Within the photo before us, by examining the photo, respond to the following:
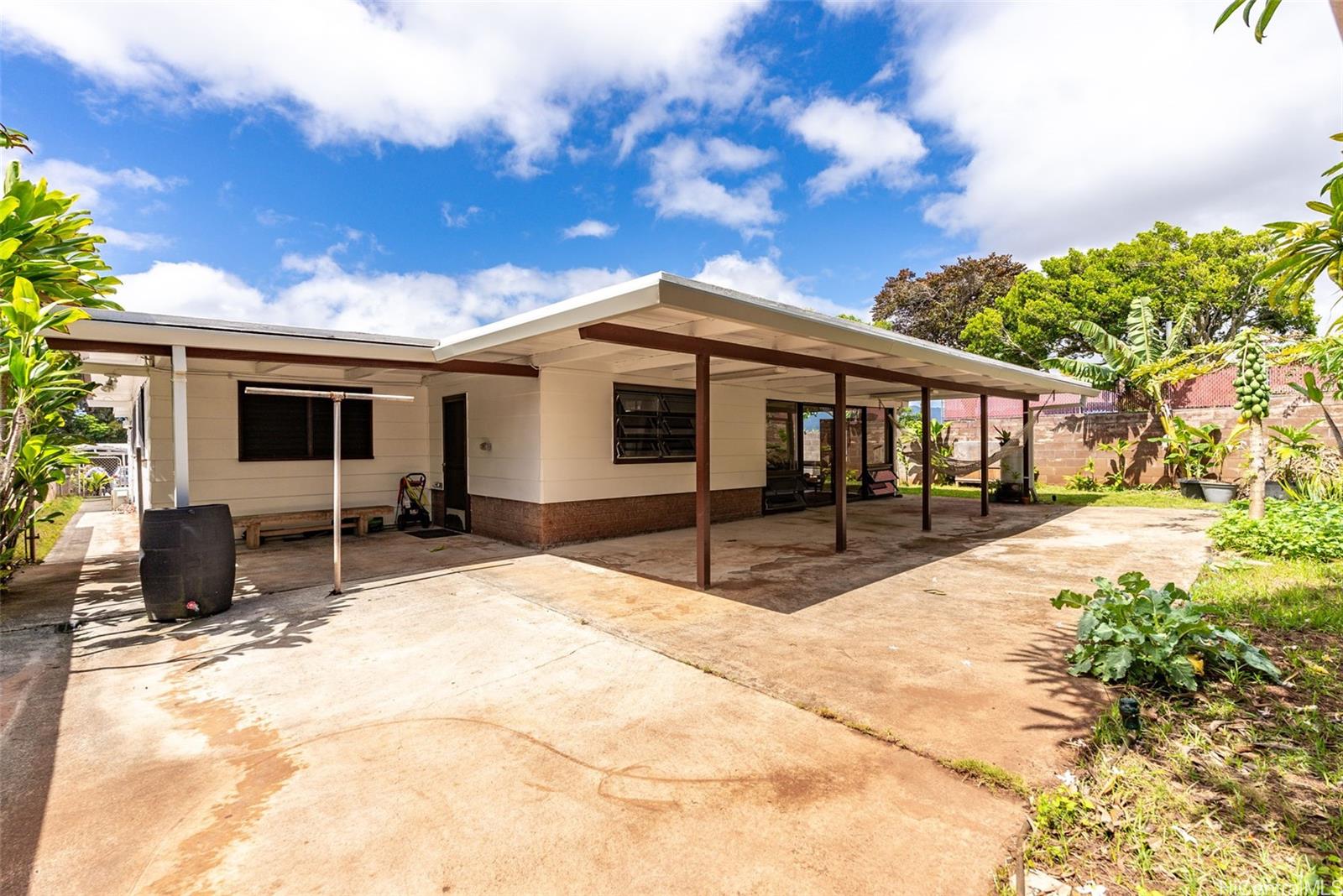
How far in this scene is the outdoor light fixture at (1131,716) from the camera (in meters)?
2.68

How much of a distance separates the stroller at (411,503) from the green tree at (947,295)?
69.3ft

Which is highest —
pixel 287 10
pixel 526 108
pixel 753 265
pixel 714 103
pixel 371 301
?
pixel 753 265

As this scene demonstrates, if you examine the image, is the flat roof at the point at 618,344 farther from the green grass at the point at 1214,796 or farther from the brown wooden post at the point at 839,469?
the green grass at the point at 1214,796

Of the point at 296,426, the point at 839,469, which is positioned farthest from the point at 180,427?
the point at 839,469

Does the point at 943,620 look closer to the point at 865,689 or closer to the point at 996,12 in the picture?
the point at 865,689

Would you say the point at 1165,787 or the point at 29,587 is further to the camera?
the point at 29,587

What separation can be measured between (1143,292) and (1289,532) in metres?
12.4

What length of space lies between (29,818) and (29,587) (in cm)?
531

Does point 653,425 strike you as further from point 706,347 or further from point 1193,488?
point 1193,488

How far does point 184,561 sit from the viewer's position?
4.48 metres

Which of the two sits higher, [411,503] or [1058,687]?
[411,503]

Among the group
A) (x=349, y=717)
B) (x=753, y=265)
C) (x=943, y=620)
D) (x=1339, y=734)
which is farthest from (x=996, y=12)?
(x=753, y=265)

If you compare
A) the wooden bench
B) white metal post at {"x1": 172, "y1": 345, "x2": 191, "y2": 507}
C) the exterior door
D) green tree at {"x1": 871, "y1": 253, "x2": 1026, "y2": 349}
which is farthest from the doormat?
green tree at {"x1": 871, "y1": 253, "x2": 1026, "y2": 349}

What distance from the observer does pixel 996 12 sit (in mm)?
5688
